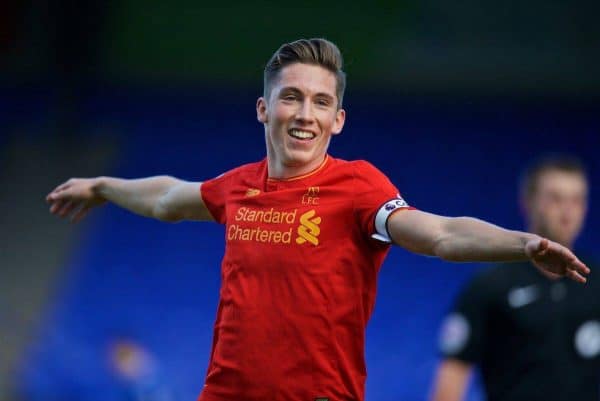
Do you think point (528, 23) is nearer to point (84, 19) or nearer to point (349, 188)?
point (84, 19)

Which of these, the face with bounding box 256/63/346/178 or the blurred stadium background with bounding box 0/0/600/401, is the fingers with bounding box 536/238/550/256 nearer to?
the face with bounding box 256/63/346/178

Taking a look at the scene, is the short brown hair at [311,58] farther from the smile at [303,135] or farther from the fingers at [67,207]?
the fingers at [67,207]

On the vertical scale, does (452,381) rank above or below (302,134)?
below

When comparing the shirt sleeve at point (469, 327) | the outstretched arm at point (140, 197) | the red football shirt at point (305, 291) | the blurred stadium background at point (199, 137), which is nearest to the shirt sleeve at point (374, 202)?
the red football shirt at point (305, 291)

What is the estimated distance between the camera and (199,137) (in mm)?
12945

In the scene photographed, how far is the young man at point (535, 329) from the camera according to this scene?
498 centimetres

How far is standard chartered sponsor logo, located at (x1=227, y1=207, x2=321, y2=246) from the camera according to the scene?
4.10 m

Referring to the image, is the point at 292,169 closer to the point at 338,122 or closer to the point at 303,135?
the point at 303,135

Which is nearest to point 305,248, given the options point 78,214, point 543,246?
point 543,246

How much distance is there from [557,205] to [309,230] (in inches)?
59.0

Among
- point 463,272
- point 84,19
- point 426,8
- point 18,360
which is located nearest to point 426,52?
point 426,8

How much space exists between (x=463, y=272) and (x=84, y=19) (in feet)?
15.9

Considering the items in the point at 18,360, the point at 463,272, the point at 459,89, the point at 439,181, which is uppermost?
the point at 459,89

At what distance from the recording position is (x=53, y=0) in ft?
41.6
